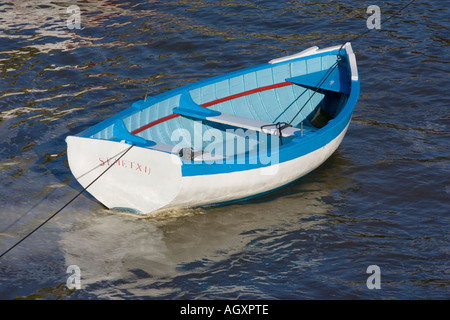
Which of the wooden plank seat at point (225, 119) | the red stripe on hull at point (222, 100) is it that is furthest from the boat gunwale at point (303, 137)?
the wooden plank seat at point (225, 119)

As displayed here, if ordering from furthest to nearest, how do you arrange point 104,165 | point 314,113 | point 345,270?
point 314,113, point 104,165, point 345,270

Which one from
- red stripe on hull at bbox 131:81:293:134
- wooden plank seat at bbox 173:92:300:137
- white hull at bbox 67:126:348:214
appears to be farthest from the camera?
red stripe on hull at bbox 131:81:293:134

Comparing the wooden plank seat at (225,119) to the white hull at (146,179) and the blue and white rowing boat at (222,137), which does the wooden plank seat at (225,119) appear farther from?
the white hull at (146,179)

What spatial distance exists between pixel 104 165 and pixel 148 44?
712cm

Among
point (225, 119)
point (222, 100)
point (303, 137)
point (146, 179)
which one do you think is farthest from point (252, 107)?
point (146, 179)

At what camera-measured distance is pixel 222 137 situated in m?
10.1

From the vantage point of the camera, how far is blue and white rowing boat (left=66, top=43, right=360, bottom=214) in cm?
809

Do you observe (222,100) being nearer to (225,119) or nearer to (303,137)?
(225,119)

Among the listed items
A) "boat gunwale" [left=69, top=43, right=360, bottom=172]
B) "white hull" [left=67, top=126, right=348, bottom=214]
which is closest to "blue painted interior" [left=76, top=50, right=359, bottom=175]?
"boat gunwale" [left=69, top=43, right=360, bottom=172]

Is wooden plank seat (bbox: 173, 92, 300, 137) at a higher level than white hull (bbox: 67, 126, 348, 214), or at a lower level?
higher

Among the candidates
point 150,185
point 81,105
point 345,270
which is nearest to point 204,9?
point 81,105

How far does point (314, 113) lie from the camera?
1102 cm

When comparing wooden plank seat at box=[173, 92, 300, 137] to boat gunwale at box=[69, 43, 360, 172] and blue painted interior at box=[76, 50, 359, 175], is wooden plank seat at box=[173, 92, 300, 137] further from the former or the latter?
boat gunwale at box=[69, 43, 360, 172]
